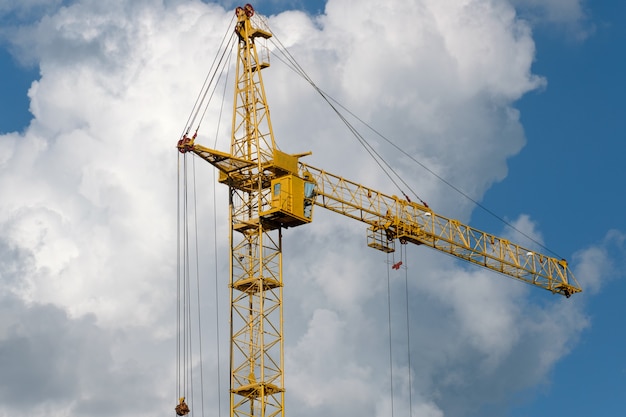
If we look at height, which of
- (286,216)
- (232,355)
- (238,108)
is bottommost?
(232,355)

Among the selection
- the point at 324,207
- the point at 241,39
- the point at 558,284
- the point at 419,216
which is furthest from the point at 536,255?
the point at 241,39

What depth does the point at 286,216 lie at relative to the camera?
138 m

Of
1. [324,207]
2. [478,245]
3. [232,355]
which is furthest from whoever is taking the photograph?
[478,245]

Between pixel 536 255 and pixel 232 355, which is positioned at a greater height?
pixel 536 255

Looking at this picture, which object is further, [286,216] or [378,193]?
[378,193]

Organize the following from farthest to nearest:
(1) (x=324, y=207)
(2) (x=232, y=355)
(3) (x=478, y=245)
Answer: (3) (x=478, y=245), (1) (x=324, y=207), (2) (x=232, y=355)

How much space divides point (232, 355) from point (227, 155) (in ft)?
56.2

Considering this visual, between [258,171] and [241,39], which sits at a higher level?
[241,39]

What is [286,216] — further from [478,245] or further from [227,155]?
[478,245]

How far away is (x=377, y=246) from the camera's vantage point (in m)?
152

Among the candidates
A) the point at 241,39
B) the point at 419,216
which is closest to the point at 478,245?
the point at 419,216

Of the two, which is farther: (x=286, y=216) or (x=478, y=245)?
(x=478, y=245)

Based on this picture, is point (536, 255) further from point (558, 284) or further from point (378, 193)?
point (378, 193)

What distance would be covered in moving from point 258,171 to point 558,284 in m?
44.4
